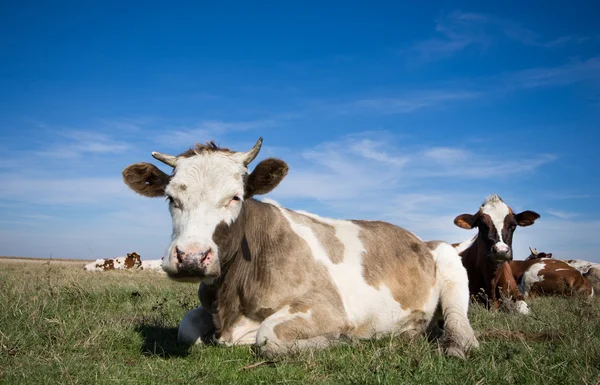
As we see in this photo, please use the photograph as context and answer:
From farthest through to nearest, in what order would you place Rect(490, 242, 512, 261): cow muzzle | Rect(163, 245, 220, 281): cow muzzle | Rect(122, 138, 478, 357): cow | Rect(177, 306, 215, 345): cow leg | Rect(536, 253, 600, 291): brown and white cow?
Rect(536, 253, 600, 291): brown and white cow
Rect(490, 242, 512, 261): cow muzzle
Rect(177, 306, 215, 345): cow leg
Rect(122, 138, 478, 357): cow
Rect(163, 245, 220, 281): cow muzzle

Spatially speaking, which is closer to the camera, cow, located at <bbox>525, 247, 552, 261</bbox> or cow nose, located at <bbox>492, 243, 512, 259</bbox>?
cow nose, located at <bbox>492, 243, 512, 259</bbox>

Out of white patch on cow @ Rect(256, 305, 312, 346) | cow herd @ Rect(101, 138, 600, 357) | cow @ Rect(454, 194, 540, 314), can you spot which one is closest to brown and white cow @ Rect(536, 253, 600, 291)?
cow @ Rect(454, 194, 540, 314)

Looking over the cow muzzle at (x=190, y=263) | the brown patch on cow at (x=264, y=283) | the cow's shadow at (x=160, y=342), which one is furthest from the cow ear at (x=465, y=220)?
the cow muzzle at (x=190, y=263)

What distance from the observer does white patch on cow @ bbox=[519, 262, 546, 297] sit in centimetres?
1636

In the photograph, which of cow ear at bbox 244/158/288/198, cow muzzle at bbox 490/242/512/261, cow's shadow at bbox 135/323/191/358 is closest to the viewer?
cow's shadow at bbox 135/323/191/358

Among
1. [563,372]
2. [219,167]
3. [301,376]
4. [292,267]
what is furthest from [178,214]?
[563,372]

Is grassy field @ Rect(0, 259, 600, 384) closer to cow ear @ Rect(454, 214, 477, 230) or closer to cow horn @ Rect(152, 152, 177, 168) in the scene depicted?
cow horn @ Rect(152, 152, 177, 168)

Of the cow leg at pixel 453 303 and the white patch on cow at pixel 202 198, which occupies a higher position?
the white patch on cow at pixel 202 198

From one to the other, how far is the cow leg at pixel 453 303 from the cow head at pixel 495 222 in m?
4.43

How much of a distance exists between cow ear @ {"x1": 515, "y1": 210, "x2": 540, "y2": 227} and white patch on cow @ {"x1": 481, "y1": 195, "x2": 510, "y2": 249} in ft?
1.60

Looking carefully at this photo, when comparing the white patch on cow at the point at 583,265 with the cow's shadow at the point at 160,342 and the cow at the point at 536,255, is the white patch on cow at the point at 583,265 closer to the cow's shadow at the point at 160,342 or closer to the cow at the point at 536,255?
the cow at the point at 536,255

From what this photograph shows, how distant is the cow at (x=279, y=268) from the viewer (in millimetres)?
5789

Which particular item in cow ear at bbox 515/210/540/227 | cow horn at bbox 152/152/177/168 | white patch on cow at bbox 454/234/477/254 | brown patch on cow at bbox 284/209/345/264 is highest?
cow ear at bbox 515/210/540/227

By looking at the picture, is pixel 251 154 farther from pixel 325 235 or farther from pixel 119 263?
pixel 119 263
